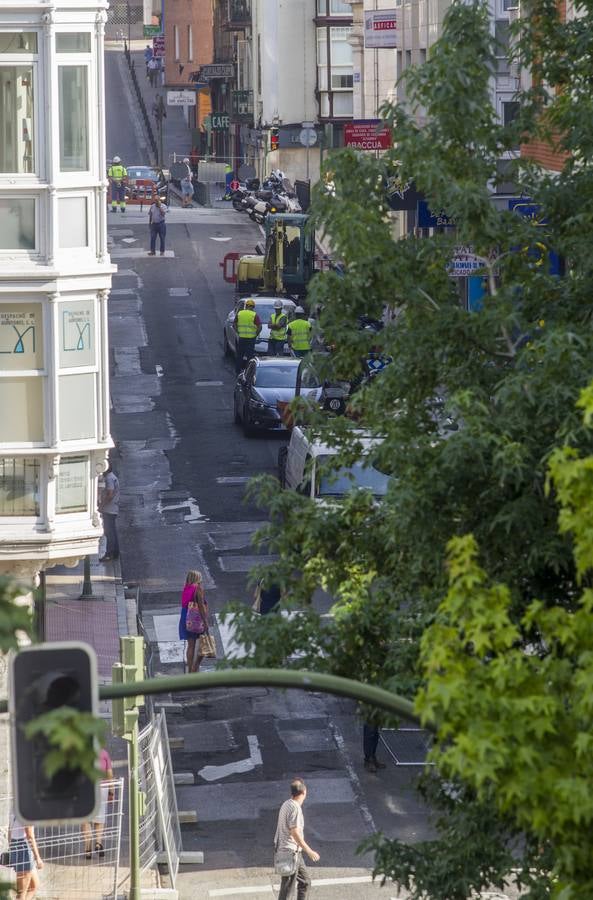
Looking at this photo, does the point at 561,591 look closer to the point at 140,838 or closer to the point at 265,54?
the point at 140,838

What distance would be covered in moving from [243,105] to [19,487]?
74.8 meters

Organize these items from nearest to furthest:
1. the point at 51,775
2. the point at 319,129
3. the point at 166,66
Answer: the point at 51,775, the point at 319,129, the point at 166,66

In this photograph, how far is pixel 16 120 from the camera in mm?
17531

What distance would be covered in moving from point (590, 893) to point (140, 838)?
9.84 meters

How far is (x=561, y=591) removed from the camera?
1080 cm

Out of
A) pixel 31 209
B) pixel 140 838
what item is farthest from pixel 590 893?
pixel 31 209

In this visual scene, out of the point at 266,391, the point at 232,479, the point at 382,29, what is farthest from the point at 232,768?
the point at 382,29

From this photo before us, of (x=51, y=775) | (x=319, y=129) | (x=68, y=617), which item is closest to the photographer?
(x=51, y=775)

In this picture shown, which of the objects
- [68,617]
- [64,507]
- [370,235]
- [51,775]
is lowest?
[68,617]

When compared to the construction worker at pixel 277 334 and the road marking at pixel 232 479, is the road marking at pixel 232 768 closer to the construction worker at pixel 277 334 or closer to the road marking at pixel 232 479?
the road marking at pixel 232 479

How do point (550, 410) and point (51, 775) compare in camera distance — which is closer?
point (51, 775)

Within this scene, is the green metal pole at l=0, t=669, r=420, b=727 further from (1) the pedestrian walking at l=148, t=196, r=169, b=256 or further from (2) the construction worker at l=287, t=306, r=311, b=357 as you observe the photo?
(1) the pedestrian walking at l=148, t=196, r=169, b=256

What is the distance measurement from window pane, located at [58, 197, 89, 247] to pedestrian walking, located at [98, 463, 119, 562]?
36.4 ft

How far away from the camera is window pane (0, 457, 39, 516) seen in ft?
59.1
